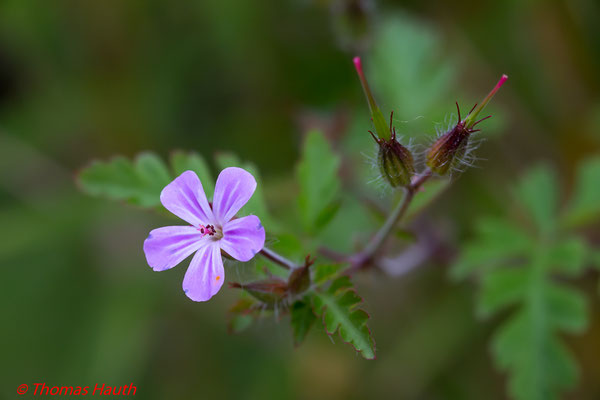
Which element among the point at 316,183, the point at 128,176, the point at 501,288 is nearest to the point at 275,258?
the point at 316,183

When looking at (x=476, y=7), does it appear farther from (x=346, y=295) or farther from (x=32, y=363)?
(x=32, y=363)

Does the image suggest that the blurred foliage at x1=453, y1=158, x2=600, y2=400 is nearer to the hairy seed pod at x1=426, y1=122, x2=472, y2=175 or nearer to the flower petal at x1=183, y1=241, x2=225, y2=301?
the hairy seed pod at x1=426, y1=122, x2=472, y2=175

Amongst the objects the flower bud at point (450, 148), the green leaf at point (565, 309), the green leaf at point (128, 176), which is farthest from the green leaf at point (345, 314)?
the green leaf at point (565, 309)

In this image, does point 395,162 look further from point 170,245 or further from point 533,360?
point 533,360

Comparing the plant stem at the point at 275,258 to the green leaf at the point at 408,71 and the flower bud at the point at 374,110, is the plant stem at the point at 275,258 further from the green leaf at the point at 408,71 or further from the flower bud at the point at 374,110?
the green leaf at the point at 408,71

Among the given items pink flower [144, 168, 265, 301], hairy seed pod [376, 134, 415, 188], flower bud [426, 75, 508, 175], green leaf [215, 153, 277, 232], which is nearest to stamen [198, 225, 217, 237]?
pink flower [144, 168, 265, 301]

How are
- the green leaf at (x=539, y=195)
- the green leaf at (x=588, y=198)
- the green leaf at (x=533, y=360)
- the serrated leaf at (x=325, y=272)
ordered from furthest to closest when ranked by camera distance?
the green leaf at (x=539, y=195) < the green leaf at (x=588, y=198) < the green leaf at (x=533, y=360) < the serrated leaf at (x=325, y=272)
